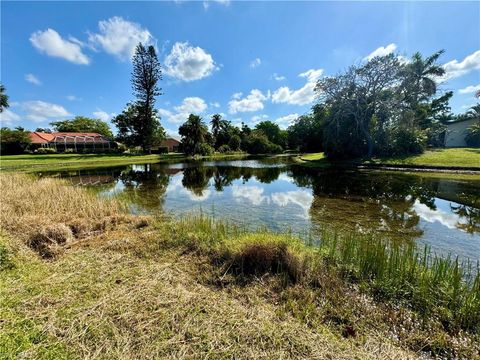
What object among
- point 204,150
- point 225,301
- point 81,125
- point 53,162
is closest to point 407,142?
point 225,301

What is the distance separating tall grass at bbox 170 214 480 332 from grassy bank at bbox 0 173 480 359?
19 mm

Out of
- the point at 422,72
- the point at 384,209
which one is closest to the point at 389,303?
the point at 384,209

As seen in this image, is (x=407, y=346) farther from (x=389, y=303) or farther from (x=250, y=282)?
(x=250, y=282)

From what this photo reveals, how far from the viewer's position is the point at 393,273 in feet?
13.1

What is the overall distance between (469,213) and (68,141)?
65496mm

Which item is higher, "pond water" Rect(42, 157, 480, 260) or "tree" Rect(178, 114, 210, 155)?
"tree" Rect(178, 114, 210, 155)

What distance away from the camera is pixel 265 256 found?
14.9ft

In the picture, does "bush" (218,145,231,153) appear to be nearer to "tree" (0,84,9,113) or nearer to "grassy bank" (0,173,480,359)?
"tree" (0,84,9,113)

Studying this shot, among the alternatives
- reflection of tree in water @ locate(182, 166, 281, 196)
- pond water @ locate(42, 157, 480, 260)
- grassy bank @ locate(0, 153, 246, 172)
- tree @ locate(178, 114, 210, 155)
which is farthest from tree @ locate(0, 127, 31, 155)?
pond water @ locate(42, 157, 480, 260)

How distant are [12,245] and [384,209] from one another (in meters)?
11.7

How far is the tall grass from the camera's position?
3.30 meters

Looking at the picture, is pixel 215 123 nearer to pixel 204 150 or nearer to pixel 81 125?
pixel 204 150

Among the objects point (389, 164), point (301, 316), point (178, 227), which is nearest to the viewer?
point (301, 316)

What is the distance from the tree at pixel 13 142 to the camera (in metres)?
43.3
